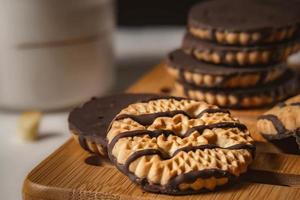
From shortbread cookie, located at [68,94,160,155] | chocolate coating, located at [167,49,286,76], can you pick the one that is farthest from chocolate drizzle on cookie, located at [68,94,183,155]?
chocolate coating, located at [167,49,286,76]

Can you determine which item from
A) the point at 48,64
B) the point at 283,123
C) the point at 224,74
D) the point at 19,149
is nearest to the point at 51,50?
the point at 48,64

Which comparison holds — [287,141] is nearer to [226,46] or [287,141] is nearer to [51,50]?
[226,46]

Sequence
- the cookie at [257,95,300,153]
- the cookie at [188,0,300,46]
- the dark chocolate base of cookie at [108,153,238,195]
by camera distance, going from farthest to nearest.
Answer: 1. the cookie at [188,0,300,46]
2. the cookie at [257,95,300,153]
3. the dark chocolate base of cookie at [108,153,238,195]

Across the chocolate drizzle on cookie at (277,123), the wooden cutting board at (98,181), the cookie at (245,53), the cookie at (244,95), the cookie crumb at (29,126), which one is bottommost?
the cookie crumb at (29,126)

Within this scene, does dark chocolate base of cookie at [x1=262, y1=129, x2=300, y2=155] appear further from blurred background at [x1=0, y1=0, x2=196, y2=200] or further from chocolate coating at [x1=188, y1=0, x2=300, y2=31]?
blurred background at [x1=0, y1=0, x2=196, y2=200]

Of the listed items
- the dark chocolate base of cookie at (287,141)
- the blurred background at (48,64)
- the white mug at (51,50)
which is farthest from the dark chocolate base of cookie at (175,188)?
the white mug at (51,50)

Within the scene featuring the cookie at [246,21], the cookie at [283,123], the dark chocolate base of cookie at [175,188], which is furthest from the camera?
the cookie at [246,21]

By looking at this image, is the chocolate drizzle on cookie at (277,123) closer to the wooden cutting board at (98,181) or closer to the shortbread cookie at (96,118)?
the wooden cutting board at (98,181)
